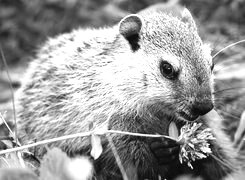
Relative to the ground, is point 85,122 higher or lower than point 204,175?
higher

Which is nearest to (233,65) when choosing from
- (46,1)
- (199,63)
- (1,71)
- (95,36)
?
(95,36)

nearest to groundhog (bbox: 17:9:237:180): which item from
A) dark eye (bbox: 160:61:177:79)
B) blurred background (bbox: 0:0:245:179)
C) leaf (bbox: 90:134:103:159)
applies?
dark eye (bbox: 160:61:177:79)

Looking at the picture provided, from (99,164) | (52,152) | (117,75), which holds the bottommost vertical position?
(52,152)

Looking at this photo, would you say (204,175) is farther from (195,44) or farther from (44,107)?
(44,107)

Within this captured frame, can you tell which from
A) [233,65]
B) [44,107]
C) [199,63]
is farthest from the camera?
[233,65]

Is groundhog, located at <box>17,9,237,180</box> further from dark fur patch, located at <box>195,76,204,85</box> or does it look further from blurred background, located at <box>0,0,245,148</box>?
blurred background, located at <box>0,0,245,148</box>

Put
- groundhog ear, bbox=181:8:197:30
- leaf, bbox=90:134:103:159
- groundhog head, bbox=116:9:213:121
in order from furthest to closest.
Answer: groundhog ear, bbox=181:8:197:30
groundhog head, bbox=116:9:213:121
leaf, bbox=90:134:103:159

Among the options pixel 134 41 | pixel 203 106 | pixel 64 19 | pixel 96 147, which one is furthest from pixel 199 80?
pixel 64 19
